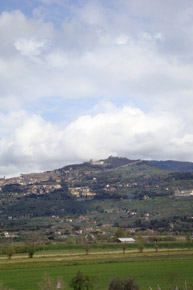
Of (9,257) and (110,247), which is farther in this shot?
(110,247)

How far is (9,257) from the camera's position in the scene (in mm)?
80188

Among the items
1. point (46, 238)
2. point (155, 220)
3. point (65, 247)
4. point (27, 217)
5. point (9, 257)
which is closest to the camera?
point (9, 257)

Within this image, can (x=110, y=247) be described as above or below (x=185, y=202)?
below

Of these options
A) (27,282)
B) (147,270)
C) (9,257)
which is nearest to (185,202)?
(9,257)

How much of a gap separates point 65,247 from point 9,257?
2186 centimetres

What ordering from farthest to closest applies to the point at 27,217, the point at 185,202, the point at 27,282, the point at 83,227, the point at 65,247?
the point at 27,217 < the point at 185,202 < the point at 83,227 < the point at 65,247 < the point at 27,282

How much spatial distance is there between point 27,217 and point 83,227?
39.0 m

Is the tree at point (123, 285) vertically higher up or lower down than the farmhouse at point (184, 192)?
lower down

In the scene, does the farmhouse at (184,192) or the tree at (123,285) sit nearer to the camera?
the tree at (123,285)

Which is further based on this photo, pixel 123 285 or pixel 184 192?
pixel 184 192

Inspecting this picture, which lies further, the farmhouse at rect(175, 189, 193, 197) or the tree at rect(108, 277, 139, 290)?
the farmhouse at rect(175, 189, 193, 197)

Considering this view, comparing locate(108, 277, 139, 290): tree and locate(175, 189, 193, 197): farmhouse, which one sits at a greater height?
locate(175, 189, 193, 197): farmhouse

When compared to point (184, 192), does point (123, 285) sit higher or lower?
lower

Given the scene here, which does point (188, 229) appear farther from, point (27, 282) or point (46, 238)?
point (27, 282)
